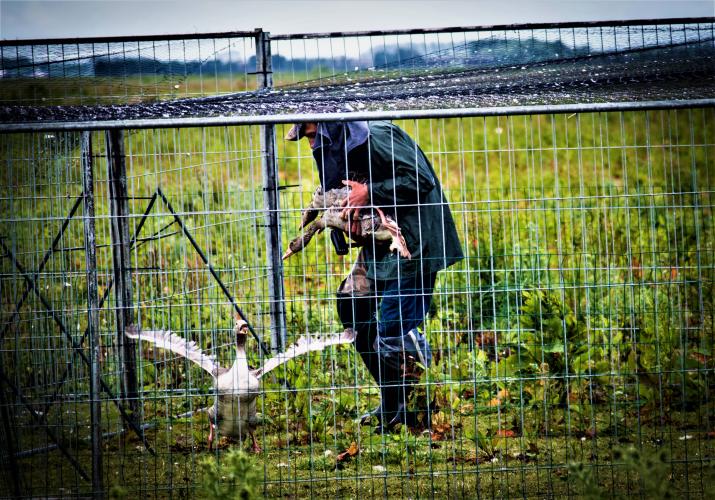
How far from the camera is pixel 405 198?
6.17m

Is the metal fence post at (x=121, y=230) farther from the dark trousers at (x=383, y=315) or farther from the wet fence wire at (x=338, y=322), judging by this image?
the dark trousers at (x=383, y=315)

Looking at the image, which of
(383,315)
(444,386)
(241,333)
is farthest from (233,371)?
(444,386)

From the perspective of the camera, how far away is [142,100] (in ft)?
23.3

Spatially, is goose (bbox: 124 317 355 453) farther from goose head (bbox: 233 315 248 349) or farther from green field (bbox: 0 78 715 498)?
green field (bbox: 0 78 715 498)

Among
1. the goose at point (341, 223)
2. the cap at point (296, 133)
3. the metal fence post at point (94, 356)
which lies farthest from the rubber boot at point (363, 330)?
the metal fence post at point (94, 356)

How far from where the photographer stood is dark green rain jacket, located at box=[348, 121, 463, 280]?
6.05 metres

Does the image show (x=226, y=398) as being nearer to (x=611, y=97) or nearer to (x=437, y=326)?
(x=611, y=97)

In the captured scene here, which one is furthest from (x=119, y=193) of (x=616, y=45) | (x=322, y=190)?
(x=616, y=45)

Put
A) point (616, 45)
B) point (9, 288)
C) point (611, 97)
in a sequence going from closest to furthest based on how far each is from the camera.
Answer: point (611, 97) → point (9, 288) → point (616, 45)

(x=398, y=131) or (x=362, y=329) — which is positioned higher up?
(x=398, y=131)

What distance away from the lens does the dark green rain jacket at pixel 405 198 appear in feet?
19.8

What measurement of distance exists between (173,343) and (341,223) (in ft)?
4.15

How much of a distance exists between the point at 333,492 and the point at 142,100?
3.33 metres

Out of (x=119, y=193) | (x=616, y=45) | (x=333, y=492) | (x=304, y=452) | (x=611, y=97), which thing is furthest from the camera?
(x=616, y=45)
